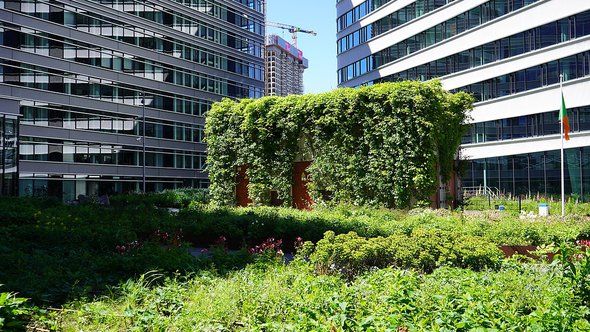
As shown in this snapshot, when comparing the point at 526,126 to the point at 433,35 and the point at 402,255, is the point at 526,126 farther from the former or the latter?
the point at 402,255

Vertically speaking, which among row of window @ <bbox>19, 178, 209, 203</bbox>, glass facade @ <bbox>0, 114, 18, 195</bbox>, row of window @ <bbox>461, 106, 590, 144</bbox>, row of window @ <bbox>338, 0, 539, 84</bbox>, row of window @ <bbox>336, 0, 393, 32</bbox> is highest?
row of window @ <bbox>336, 0, 393, 32</bbox>

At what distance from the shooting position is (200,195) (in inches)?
1644

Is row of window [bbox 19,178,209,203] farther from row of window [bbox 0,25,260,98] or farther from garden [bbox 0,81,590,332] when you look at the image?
garden [bbox 0,81,590,332]

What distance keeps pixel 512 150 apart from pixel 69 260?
124 feet

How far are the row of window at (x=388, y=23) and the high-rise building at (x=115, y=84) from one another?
13.4m

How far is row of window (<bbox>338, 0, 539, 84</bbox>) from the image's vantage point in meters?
42.5

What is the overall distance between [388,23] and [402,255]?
47.4 meters

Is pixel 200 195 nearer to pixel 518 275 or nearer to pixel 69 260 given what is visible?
pixel 69 260

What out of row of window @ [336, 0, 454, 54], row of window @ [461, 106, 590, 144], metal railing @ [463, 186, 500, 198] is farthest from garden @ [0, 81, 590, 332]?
row of window @ [336, 0, 454, 54]

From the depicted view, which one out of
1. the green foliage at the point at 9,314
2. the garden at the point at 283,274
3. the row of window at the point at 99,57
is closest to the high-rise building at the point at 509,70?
the garden at the point at 283,274

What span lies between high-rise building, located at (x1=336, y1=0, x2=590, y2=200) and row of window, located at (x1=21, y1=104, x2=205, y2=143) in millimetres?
21879

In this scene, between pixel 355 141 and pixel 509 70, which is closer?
pixel 355 141

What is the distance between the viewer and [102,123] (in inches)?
1950

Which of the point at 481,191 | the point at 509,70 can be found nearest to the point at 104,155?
the point at 481,191
